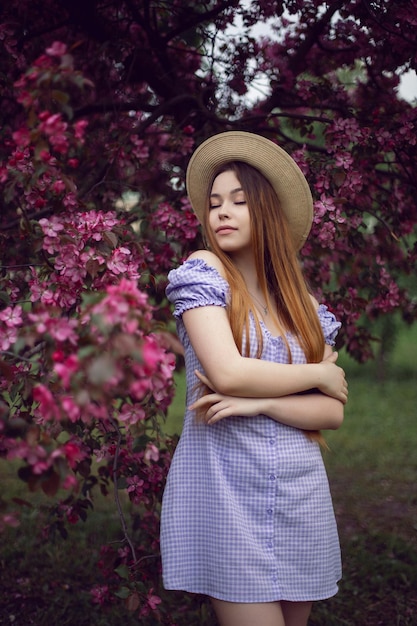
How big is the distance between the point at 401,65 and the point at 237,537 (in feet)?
7.15

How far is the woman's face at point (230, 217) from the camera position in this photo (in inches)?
79.3

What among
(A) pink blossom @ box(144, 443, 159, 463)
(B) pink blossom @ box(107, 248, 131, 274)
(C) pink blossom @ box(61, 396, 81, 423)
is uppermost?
(B) pink blossom @ box(107, 248, 131, 274)

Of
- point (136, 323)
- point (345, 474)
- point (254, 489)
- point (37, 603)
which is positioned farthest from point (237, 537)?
point (345, 474)

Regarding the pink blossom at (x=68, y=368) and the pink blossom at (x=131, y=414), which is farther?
the pink blossom at (x=131, y=414)

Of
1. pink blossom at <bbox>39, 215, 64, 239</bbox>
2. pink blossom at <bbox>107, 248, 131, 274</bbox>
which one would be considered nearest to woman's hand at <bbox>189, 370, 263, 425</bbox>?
pink blossom at <bbox>107, 248, 131, 274</bbox>

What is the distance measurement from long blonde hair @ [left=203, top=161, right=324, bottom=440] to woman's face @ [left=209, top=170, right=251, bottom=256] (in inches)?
0.7

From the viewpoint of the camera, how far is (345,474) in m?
5.86

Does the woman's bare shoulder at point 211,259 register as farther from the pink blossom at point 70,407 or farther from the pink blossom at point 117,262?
the pink blossom at point 70,407

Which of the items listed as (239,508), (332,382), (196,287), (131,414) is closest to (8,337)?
(131,414)

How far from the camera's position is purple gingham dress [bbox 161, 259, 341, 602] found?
1824mm

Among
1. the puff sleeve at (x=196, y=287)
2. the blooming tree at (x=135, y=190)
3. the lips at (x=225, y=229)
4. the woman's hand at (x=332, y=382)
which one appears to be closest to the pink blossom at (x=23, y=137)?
the blooming tree at (x=135, y=190)

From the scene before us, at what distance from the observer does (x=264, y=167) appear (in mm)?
2123

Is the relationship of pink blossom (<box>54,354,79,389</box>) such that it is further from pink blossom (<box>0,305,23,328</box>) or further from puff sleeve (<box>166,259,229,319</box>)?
puff sleeve (<box>166,259,229,319</box>)

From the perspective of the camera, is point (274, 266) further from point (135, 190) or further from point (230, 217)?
point (135, 190)
